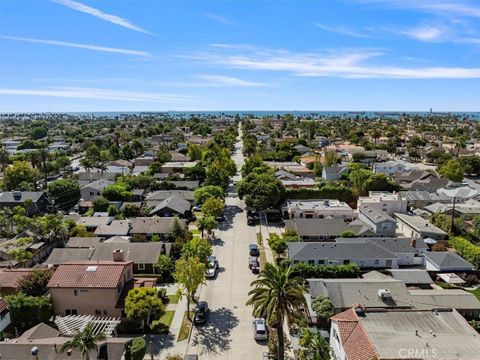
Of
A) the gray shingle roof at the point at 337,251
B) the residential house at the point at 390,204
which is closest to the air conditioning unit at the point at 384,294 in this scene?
the gray shingle roof at the point at 337,251

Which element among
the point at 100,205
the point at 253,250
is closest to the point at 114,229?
the point at 100,205

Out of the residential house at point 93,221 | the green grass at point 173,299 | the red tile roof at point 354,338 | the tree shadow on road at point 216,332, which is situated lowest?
the green grass at point 173,299

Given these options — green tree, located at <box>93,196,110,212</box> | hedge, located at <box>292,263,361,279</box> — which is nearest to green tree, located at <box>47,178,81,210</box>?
green tree, located at <box>93,196,110,212</box>

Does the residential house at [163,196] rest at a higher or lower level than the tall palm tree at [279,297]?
lower

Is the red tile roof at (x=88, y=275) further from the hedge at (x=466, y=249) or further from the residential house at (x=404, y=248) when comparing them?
the hedge at (x=466, y=249)

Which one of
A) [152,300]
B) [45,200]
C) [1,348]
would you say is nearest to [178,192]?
[45,200]

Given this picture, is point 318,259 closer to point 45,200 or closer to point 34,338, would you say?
point 34,338

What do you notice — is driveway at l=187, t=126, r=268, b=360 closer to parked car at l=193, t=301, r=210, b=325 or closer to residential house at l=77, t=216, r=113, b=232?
parked car at l=193, t=301, r=210, b=325

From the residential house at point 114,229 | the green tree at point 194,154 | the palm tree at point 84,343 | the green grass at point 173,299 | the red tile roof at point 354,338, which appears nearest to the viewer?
the palm tree at point 84,343
